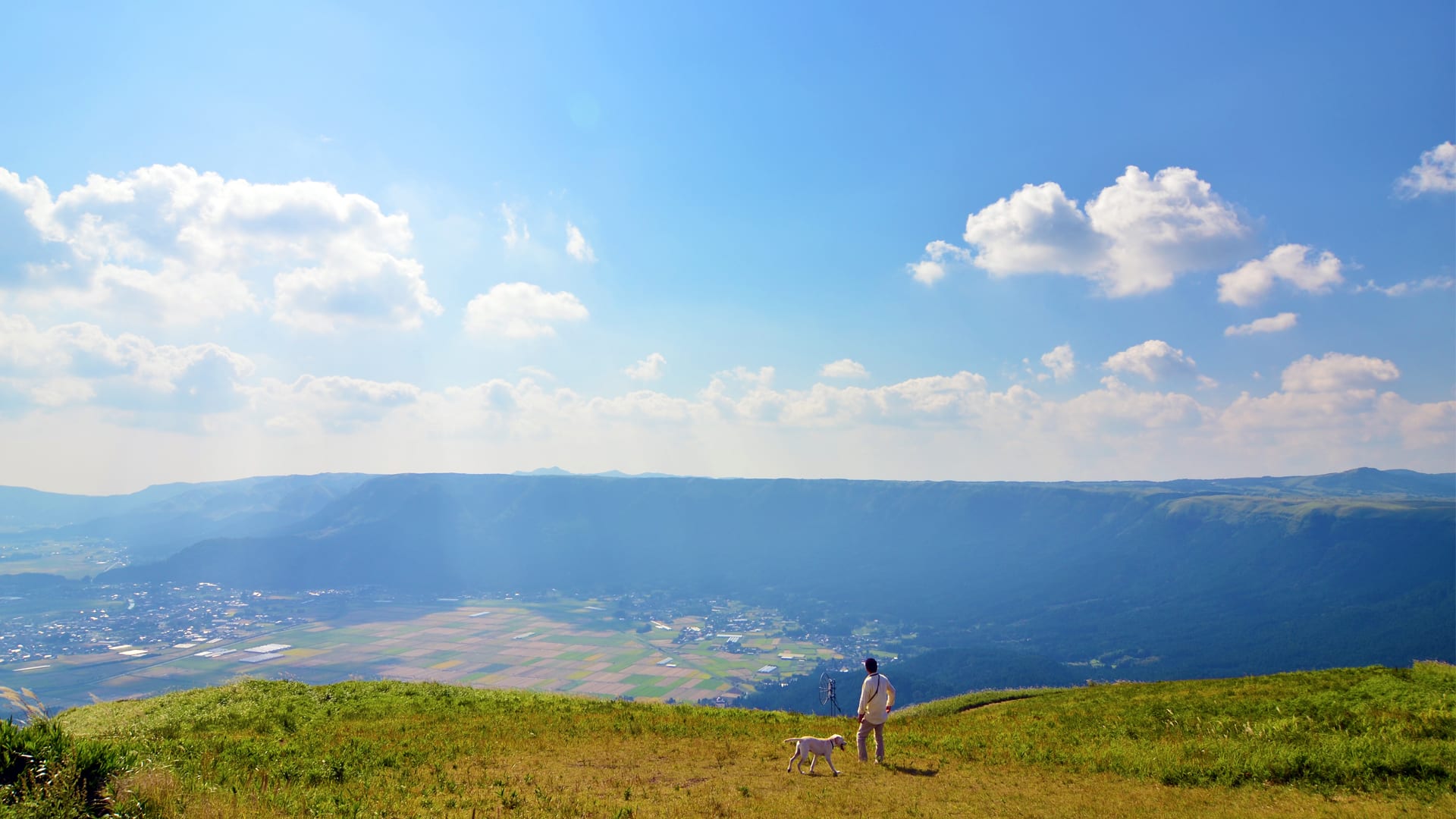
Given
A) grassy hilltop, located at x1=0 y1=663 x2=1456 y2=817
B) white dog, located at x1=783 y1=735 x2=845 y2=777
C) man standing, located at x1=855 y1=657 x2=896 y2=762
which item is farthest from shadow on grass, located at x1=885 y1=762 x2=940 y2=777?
white dog, located at x1=783 y1=735 x2=845 y2=777

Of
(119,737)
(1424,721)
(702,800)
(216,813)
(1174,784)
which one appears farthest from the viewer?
(119,737)

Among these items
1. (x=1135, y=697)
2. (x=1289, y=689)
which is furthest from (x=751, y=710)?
(x=1289, y=689)

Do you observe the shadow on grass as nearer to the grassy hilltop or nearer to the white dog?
the grassy hilltop

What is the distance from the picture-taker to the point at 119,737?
919 inches

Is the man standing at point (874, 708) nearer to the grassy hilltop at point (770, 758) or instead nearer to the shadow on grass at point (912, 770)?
the shadow on grass at point (912, 770)

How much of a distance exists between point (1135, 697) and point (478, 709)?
99.8ft

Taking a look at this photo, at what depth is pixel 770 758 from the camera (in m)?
22.3

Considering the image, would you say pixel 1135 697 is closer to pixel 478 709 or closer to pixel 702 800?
pixel 702 800

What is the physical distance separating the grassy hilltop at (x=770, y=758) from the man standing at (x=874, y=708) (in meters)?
0.83

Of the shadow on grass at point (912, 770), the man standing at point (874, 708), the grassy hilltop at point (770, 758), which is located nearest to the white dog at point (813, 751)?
the grassy hilltop at point (770, 758)

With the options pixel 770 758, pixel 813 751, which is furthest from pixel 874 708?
pixel 770 758

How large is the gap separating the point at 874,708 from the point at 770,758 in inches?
162

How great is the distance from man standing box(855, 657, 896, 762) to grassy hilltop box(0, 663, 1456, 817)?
2.71ft

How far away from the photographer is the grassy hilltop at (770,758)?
1631cm
